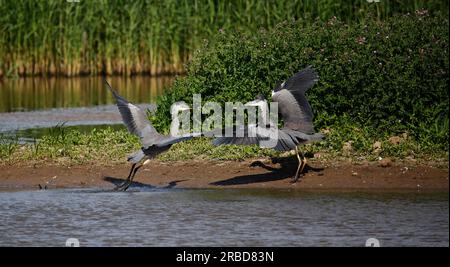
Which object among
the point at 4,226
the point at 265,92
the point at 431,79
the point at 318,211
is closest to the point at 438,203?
the point at 318,211

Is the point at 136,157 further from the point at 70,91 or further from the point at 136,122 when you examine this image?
the point at 70,91

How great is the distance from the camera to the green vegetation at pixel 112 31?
20578mm

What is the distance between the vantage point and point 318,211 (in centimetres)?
945

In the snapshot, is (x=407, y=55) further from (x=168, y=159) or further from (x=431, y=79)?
(x=168, y=159)

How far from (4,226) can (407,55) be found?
14.7 feet

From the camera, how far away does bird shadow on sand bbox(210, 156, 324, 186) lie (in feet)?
35.0

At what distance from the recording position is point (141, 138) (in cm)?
1038

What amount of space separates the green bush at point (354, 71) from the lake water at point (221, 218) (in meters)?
1.31

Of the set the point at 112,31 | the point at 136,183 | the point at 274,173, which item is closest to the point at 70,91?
the point at 112,31

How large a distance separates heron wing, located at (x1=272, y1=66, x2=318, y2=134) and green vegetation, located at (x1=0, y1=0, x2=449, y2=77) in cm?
979

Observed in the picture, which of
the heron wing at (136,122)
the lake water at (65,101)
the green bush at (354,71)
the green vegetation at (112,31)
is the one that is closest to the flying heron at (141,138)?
the heron wing at (136,122)

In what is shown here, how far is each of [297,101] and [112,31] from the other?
423 inches
